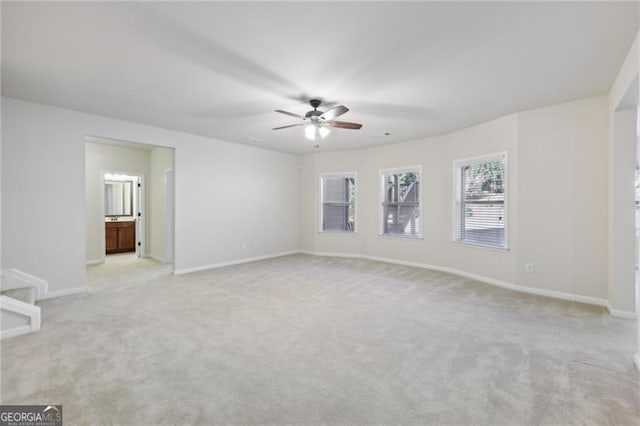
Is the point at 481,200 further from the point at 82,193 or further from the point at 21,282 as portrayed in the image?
the point at 21,282

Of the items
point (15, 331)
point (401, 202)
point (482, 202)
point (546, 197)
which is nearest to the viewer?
point (15, 331)

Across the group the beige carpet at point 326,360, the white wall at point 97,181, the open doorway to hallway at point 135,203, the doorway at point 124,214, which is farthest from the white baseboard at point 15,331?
the doorway at point 124,214

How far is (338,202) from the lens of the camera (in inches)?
289

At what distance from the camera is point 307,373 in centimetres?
223

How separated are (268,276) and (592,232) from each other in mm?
4797

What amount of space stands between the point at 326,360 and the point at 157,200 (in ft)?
20.5

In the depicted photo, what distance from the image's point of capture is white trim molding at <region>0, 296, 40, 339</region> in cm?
282

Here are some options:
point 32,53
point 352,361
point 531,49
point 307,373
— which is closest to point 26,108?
point 32,53

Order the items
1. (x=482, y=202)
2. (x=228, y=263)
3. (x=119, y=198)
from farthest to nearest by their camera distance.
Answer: (x=119, y=198)
(x=228, y=263)
(x=482, y=202)

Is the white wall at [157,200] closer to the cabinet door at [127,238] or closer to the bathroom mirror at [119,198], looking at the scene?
the cabinet door at [127,238]

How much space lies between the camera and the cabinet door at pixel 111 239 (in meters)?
7.43

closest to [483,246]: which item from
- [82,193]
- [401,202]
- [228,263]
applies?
[401,202]

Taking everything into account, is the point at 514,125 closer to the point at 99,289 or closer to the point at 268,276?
the point at 268,276

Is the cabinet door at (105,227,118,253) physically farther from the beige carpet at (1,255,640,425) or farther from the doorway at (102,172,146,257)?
the beige carpet at (1,255,640,425)
